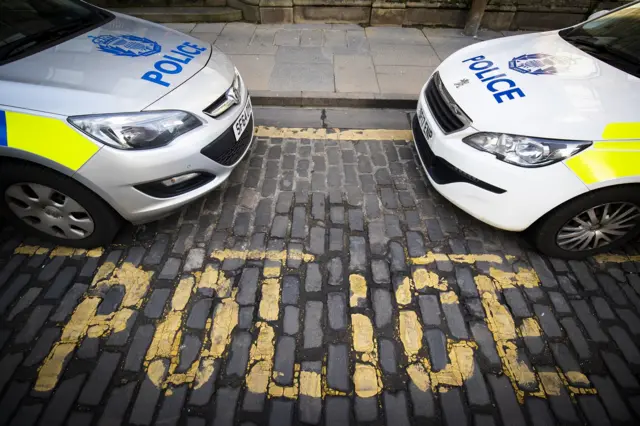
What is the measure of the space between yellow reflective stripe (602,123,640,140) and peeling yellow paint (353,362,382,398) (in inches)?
82.0

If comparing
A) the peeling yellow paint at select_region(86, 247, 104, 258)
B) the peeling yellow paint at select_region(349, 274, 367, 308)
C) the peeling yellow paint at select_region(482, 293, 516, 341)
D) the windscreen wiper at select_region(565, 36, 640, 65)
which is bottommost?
the peeling yellow paint at select_region(86, 247, 104, 258)

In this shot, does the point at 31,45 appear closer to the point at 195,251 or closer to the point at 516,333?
the point at 195,251

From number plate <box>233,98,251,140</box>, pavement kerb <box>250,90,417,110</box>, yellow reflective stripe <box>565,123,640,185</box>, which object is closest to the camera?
yellow reflective stripe <box>565,123,640,185</box>

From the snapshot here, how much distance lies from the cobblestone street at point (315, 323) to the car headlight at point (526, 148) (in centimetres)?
77

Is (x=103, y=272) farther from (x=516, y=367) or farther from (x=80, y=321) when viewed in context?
(x=516, y=367)

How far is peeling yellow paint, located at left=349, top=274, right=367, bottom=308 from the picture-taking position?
2.32 m

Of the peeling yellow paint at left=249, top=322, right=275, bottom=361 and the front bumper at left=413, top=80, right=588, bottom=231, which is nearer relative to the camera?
the peeling yellow paint at left=249, top=322, right=275, bottom=361

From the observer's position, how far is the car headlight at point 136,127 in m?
2.09

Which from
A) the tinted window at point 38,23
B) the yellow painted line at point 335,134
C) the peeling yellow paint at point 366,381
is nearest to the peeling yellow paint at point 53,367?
the peeling yellow paint at point 366,381

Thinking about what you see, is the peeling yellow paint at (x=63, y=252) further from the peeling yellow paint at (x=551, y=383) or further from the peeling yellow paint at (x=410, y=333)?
the peeling yellow paint at (x=551, y=383)

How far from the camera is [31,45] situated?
245 centimetres

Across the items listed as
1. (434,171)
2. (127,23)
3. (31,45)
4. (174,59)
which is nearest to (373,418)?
(434,171)

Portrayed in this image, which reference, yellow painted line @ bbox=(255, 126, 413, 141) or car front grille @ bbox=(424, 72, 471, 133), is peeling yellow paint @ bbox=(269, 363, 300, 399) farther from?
yellow painted line @ bbox=(255, 126, 413, 141)

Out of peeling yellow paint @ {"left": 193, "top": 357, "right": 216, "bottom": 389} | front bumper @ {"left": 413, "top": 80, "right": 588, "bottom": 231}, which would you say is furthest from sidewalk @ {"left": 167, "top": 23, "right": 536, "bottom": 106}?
peeling yellow paint @ {"left": 193, "top": 357, "right": 216, "bottom": 389}
